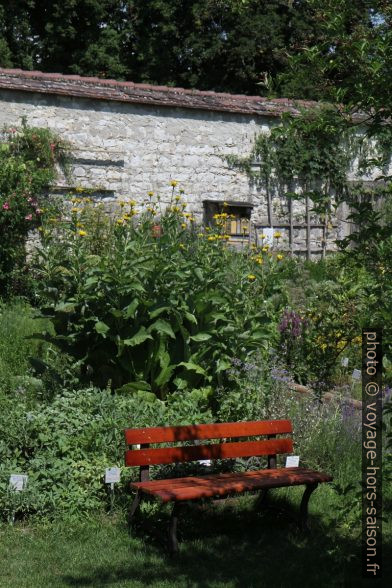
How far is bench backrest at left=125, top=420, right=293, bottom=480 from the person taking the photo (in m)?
5.00

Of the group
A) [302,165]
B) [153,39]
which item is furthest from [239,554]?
[153,39]

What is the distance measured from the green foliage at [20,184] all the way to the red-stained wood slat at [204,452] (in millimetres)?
6224

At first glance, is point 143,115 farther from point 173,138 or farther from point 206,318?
point 206,318

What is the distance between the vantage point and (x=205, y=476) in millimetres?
5207

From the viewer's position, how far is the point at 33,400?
250 inches

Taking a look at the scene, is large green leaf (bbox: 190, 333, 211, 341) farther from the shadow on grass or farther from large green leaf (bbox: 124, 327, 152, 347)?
the shadow on grass

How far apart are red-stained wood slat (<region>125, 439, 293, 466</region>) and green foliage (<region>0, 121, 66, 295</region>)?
622 centimetres

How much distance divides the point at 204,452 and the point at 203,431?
0.43ft

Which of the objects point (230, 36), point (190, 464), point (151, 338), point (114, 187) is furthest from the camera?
point (230, 36)

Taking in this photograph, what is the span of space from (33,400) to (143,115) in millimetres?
7695

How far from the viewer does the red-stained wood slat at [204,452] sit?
4.98m

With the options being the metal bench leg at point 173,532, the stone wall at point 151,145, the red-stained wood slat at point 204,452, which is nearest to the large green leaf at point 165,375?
the red-stained wood slat at point 204,452

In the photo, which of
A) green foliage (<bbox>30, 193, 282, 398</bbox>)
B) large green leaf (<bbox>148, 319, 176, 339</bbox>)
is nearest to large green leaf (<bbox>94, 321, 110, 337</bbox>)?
green foliage (<bbox>30, 193, 282, 398</bbox>)

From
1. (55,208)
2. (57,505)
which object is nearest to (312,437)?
(57,505)
